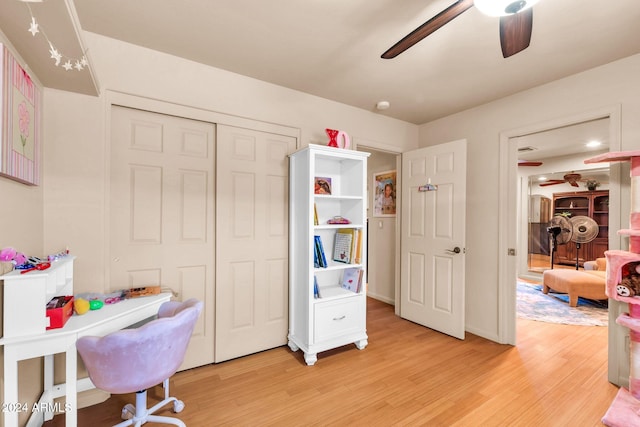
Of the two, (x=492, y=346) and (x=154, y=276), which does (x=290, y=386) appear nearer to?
(x=154, y=276)

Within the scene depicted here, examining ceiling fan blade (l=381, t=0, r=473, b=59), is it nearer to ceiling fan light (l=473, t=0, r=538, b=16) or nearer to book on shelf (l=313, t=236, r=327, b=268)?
ceiling fan light (l=473, t=0, r=538, b=16)

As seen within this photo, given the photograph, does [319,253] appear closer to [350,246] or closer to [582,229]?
[350,246]

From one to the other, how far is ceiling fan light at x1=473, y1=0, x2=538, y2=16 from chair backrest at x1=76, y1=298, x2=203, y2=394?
2.02m

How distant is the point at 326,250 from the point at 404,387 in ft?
4.40

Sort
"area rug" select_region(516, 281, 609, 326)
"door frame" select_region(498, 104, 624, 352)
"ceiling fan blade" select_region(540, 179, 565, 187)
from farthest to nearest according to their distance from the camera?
"ceiling fan blade" select_region(540, 179, 565, 187), "area rug" select_region(516, 281, 609, 326), "door frame" select_region(498, 104, 624, 352)

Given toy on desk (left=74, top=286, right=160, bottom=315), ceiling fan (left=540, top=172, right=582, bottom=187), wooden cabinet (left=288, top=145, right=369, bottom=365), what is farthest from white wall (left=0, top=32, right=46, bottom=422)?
ceiling fan (left=540, top=172, right=582, bottom=187)

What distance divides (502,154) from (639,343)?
5.86ft

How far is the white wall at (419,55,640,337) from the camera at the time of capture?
2230 mm

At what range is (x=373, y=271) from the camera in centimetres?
441

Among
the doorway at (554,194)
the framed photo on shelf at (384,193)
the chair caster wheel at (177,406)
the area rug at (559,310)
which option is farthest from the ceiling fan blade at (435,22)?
the doorway at (554,194)

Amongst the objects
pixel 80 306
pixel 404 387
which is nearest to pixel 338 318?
pixel 404 387

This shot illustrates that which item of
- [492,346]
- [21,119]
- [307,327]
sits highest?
[21,119]

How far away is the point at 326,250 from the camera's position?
9.38ft

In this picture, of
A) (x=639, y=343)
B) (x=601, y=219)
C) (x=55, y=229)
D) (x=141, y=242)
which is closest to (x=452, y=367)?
(x=639, y=343)
